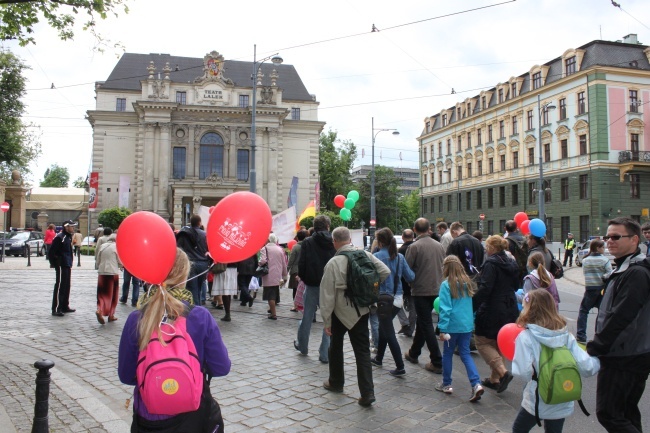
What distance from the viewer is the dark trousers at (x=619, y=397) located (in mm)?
3547

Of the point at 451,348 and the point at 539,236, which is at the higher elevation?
the point at 539,236

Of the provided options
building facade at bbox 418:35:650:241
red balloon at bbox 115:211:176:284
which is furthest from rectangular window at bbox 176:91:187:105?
red balloon at bbox 115:211:176:284

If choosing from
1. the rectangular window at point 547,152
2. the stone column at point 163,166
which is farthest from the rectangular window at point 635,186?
the stone column at point 163,166

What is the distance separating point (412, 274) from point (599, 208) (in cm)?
3690

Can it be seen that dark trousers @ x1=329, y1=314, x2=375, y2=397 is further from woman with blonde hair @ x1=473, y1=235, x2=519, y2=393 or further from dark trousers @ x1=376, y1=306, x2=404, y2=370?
woman with blonde hair @ x1=473, y1=235, x2=519, y2=393

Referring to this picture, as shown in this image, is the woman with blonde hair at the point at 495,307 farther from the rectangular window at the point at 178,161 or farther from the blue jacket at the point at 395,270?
the rectangular window at the point at 178,161

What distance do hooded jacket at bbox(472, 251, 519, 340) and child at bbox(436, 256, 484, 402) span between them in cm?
29

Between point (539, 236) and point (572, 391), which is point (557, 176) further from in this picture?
point (572, 391)

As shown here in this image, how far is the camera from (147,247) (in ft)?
11.2

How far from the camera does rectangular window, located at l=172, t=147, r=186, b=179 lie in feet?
146

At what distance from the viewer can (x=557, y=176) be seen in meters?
43.2

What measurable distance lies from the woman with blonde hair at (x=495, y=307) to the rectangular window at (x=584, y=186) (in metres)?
38.4

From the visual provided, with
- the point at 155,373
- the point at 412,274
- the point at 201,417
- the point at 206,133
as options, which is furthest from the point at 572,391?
the point at 206,133

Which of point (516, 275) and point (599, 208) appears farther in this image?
point (599, 208)
